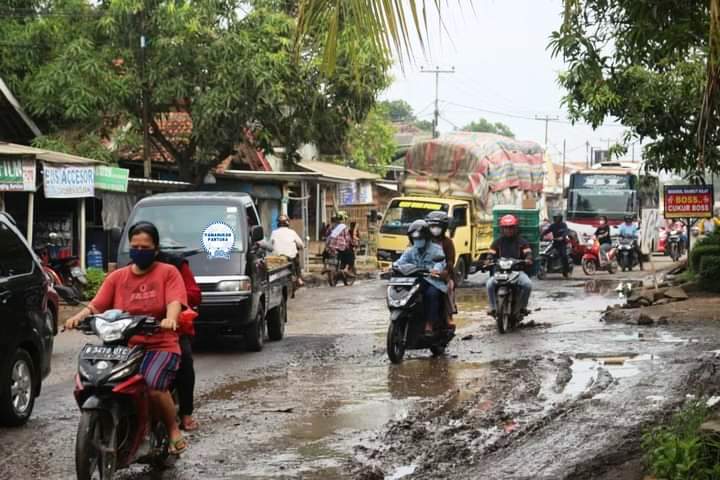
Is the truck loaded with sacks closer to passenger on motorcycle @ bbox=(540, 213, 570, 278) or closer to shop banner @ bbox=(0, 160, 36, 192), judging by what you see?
passenger on motorcycle @ bbox=(540, 213, 570, 278)

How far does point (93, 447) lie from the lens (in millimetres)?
6047

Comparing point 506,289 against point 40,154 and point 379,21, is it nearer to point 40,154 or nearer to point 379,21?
point 40,154

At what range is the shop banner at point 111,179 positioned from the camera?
2142 centimetres

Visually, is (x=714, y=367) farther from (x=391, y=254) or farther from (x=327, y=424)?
(x=391, y=254)

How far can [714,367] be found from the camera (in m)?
11.2

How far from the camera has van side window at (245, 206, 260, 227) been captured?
14.3 meters

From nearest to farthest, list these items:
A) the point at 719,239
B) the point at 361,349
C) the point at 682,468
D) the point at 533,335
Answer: the point at 682,468
the point at 361,349
the point at 533,335
the point at 719,239

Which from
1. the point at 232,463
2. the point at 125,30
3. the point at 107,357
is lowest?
the point at 232,463

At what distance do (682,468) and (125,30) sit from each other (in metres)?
21.2

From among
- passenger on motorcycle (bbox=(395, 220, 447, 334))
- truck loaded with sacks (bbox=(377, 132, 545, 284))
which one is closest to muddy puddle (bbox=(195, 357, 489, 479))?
passenger on motorcycle (bbox=(395, 220, 447, 334))

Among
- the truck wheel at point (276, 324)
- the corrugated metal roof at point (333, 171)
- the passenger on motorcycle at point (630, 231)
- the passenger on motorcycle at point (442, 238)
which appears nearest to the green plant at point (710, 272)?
the passenger on motorcycle at point (442, 238)

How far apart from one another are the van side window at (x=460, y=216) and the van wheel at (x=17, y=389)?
64.1ft

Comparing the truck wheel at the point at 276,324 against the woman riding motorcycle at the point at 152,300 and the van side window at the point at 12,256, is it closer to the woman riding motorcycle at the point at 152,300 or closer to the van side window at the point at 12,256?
the van side window at the point at 12,256

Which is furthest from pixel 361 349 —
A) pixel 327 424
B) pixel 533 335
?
pixel 327 424
